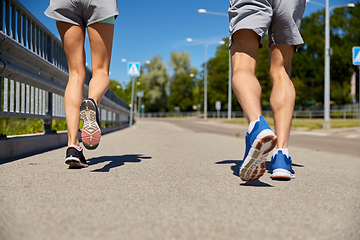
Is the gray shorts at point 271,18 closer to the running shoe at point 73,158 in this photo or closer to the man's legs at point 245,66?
the man's legs at point 245,66

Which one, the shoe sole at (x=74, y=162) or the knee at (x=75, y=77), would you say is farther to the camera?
the knee at (x=75, y=77)

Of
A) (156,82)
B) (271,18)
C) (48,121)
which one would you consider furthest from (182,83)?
(271,18)

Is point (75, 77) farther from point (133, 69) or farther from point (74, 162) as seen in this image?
point (133, 69)

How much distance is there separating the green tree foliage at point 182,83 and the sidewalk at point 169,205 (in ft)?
240

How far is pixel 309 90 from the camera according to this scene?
4728 centimetres

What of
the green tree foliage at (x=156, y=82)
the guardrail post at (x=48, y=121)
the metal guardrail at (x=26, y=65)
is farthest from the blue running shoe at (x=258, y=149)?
the green tree foliage at (x=156, y=82)

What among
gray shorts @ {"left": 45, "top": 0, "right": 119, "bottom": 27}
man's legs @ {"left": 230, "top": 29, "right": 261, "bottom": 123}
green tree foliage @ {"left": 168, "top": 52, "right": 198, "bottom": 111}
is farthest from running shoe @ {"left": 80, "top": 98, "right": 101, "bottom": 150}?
green tree foliage @ {"left": 168, "top": 52, "right": 198, "bottom": 111}

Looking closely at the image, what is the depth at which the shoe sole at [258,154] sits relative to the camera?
2.12 meters

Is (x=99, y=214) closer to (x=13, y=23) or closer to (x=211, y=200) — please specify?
(x=211, y=200)

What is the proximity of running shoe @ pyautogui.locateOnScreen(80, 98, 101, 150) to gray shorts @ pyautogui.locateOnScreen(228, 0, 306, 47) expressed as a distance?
51.0 inches

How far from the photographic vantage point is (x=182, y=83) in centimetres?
7700

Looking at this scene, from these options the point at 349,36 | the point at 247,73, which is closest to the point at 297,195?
the point at 247,73

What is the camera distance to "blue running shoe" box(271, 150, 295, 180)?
257 cm

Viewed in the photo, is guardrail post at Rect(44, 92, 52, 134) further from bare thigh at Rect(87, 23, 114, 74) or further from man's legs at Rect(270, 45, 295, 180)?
man's legs at Rect(270, 45, 295, 180)
